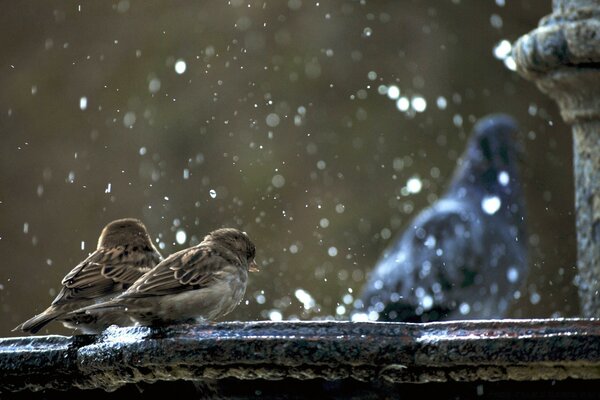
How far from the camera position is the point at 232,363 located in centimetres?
189

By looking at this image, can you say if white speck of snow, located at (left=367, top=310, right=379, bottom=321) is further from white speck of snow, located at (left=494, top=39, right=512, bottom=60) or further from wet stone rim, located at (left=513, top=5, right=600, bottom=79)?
white speck of snow, located at (left=494, top=39, right=512, bottom=60)

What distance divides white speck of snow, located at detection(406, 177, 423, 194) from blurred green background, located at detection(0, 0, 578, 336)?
46mm

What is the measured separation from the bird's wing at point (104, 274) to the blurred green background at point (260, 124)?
5937 millimetres

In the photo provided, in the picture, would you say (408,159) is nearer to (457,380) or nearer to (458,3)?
(458,3)

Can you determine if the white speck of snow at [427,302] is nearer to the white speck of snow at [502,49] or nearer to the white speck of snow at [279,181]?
the white speck of snow at [279,181]

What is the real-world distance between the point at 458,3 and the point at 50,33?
3.40 m

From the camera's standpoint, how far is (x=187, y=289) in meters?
2.54

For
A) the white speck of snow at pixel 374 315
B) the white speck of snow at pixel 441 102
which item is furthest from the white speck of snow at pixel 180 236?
the white speck of snow at pixel 374 315

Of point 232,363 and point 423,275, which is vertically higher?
point 232,363

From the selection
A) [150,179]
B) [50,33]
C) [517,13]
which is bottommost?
[150,179]

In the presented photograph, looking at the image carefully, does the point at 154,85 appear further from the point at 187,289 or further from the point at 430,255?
the point at 187,289

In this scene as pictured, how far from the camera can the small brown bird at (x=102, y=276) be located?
9.26ft

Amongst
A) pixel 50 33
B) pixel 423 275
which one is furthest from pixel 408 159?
pixel 423 275

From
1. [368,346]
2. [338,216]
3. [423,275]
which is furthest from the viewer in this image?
[338,216]
